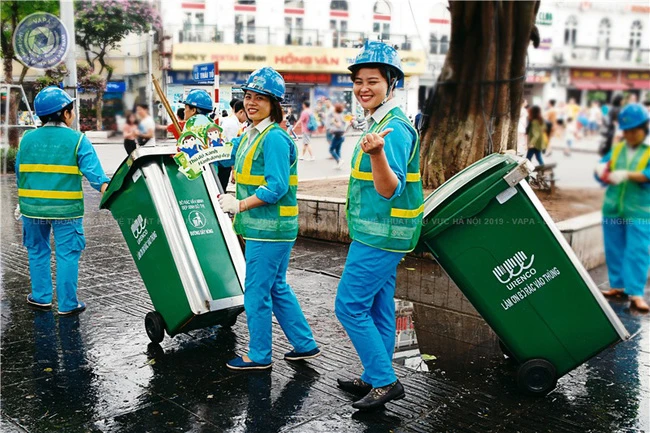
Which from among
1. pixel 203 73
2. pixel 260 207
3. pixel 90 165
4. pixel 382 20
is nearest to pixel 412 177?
pixel 260 207

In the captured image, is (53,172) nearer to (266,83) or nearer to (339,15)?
(266,83)

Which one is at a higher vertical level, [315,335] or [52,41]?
[52,41]

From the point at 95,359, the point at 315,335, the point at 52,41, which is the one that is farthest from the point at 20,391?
the point at 52,41

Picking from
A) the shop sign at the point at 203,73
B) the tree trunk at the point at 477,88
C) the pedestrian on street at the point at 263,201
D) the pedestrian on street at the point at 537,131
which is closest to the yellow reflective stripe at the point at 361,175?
the pedestrian on street at the point at 263,201

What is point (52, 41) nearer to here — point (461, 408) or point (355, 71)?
point (355, 71)

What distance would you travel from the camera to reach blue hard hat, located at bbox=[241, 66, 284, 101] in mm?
3584

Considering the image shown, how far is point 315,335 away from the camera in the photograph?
4.45 metres

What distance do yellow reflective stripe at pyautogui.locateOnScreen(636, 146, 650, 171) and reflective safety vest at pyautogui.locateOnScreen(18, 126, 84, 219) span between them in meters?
3.58

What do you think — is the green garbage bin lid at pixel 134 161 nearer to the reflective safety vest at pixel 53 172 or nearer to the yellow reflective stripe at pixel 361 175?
the reflective safety vest at pixel 53 172

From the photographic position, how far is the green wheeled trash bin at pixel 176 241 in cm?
396

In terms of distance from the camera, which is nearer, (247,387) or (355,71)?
(355,71)

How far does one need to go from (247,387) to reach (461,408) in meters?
1.13

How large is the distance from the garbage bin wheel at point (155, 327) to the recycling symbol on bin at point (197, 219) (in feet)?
2.00

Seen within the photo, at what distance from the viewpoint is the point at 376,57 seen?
3.11 m
